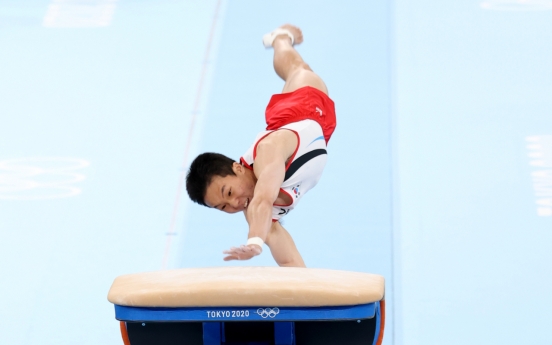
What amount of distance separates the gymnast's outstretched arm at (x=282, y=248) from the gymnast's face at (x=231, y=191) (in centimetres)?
41

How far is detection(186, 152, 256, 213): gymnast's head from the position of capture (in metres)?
2.64

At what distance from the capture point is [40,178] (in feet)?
13.7

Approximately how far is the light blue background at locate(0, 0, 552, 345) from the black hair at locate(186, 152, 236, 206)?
0.81m

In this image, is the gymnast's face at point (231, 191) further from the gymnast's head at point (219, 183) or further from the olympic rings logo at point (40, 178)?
the olympic rings logo at point (40, 178)

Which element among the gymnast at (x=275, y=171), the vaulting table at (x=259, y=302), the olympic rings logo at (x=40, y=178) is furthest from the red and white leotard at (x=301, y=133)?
the olympic rings logo at (x=40, y=178)

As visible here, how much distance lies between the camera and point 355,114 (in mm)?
4555

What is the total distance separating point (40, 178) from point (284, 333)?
2372mm

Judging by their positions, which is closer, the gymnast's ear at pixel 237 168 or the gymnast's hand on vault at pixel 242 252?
the gymnast's hand on vault at pixel 242 252

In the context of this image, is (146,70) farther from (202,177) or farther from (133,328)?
(133,328)

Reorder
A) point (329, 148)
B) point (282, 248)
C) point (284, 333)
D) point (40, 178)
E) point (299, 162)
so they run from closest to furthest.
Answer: point (284, 333) → point (299, 162) → point (282, 248) → point (40, 178) → point (329, 148)

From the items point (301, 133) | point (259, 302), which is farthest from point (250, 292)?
point (301, 133)

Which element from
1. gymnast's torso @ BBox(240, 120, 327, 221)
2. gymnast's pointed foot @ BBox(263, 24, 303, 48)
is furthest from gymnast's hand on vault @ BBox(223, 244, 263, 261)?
gymnast's pointed foot @ BBox(263, 24, 303, 48)

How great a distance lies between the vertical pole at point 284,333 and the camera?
7.32 ft

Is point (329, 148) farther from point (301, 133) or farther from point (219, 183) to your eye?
point (219, 183)
